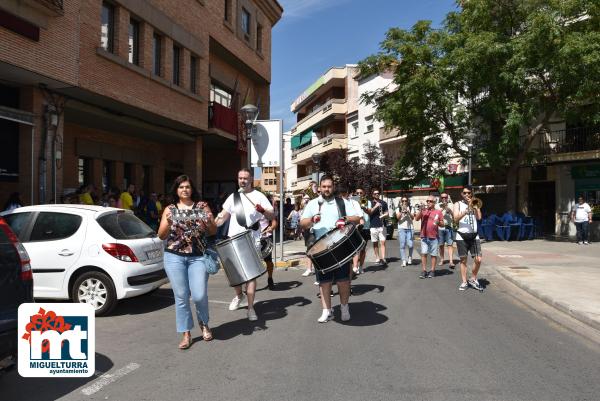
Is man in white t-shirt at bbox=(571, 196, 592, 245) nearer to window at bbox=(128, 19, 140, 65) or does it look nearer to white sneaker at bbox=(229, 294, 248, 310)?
white sneaker at bbox=(229, 294, 248, 310)

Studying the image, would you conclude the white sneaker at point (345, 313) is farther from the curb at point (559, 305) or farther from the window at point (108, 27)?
the window at point (108, 27)

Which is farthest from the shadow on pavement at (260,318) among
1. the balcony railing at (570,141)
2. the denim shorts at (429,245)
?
the balcony railing at (570,141)

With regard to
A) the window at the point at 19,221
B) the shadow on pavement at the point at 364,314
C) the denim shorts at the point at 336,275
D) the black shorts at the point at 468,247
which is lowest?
the shadow on pavement at the point at 364,314

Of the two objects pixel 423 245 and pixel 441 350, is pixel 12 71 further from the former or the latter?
pixel 441 350

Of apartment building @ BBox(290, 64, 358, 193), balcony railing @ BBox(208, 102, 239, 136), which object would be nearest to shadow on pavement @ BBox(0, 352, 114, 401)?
balcony railing @ BBox(208, 102, 239, 136)

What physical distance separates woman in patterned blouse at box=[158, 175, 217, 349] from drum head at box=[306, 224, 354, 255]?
51.3 inches

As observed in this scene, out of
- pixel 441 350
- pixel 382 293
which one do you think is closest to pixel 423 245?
pixel 382 293

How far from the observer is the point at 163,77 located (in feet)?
52.9

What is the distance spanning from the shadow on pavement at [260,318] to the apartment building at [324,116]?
30145 millimetres

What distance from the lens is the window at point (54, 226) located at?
6770 millimetres

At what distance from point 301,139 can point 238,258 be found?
48495 millimetres

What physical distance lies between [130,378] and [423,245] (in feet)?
24.0

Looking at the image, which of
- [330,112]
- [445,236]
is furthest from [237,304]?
[330,112]

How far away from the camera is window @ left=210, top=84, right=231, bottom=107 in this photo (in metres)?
21.8
